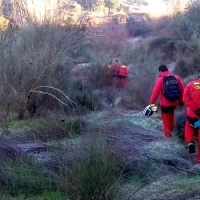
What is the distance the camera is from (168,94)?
9.64 m

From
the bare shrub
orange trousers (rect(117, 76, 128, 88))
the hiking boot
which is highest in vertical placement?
the bare shrub

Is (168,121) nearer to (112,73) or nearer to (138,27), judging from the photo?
(112,73)

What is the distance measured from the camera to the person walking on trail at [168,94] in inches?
380

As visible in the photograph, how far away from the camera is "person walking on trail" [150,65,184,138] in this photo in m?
9.65

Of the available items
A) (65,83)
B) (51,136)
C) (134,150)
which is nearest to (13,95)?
(65,83)

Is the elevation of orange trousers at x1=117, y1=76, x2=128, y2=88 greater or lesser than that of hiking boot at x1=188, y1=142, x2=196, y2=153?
lesser

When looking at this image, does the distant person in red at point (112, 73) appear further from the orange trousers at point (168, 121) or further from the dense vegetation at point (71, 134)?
the orange trousers at point (168, 121)

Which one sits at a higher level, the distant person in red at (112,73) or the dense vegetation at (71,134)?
the dense vegetation at (71,134)

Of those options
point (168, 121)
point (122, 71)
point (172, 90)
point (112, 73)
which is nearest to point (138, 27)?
point (112, 73)

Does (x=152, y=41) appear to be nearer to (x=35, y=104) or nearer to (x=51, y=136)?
(x=35, y=104)

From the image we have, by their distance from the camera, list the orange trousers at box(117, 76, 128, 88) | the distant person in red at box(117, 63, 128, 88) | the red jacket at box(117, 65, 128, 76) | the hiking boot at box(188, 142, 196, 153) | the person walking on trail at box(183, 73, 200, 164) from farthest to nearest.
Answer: the red jacket at box(117, 65, 128, 76) < the distant person in red at box(117, 63, 128, 88) < the orange trousers at box(117, 76, 128, 88) < the hiking boot at box(188, 142, 196, 153) < the person walking on trail at box(183, 73, 200, 164)

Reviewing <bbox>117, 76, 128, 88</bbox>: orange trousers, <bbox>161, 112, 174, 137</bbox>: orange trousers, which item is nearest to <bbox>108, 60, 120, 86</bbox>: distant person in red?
<bbox>117, 76, 128, 88</bbox>: orange trousers

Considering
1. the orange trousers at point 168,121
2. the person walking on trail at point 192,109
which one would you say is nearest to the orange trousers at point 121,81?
the orange trousers at point 168,121

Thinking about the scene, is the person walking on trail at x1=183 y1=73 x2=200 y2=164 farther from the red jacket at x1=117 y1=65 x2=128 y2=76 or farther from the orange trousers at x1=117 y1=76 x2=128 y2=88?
the red jacket at x1=117 y1=65 x2=128 y2=76
